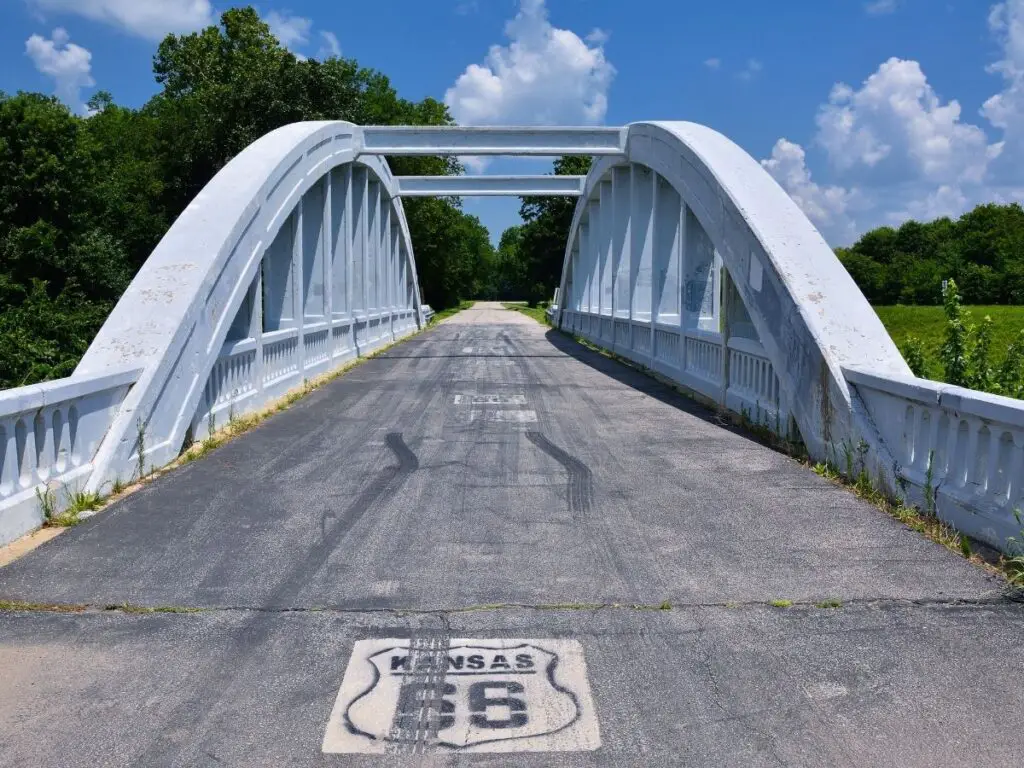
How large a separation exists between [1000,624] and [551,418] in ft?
Result: 22.4

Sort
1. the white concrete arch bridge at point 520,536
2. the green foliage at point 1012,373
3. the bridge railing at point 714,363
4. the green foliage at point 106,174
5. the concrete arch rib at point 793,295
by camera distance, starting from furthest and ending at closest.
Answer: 1. the green foliage at point 106,174
2. the bridge railing at point 714,363
3. the green foliage at point 1012,373
4. the concrete arch rib at point 793,295
5. the white concrete arch bridge at point 520,536

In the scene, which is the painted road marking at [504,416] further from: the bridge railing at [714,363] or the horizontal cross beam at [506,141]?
the horizontal cross beam at [506,141]

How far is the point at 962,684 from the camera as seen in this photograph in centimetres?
350

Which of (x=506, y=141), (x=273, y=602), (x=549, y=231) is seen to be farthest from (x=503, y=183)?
(x=549, y=231)

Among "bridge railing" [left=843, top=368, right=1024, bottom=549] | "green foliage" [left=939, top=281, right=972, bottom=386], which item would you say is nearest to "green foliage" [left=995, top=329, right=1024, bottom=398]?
"green foliage" [left=939, top=281, right=972, bottom=386]

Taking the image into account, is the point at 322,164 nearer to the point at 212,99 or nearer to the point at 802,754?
the point at 802,754

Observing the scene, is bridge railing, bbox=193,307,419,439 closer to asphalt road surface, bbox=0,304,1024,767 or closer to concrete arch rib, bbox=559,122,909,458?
asphalt road surface, bbox=0,304,1024,767

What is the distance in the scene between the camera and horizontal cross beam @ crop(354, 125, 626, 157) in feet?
61.6

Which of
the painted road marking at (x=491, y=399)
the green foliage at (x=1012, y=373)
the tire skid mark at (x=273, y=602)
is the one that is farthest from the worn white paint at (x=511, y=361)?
the tire skid mark at (x=273, y=602)

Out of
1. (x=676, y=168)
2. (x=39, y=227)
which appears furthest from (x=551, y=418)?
(x=39, y=227)

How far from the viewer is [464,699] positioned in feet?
10.9

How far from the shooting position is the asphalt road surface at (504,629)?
3094 mm

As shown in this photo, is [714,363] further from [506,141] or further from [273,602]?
→ [273,602]

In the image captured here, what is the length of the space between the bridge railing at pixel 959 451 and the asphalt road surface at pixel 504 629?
324 millimetres
